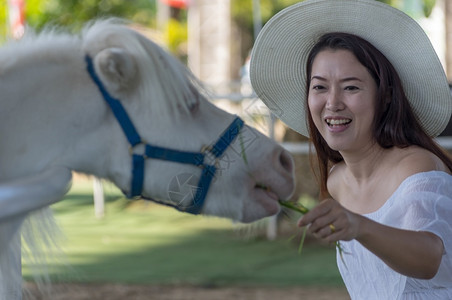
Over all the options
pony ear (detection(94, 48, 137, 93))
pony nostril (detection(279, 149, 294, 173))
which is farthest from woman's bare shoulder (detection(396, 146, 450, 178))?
pony ear (detection(94, 48, 137, 93))

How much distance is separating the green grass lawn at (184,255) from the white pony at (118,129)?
8.28ft

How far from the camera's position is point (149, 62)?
202cm

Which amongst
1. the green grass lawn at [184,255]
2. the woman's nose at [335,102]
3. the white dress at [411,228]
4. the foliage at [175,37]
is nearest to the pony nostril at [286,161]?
the white dress at [411,228]

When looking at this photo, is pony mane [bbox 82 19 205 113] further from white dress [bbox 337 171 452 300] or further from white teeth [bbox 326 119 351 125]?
white dress [bbox 337 171 452 300]

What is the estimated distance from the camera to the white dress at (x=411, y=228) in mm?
1753

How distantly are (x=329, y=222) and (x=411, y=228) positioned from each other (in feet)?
1.39

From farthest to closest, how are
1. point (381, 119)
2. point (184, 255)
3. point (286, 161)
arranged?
point (184, 255) < point (286, 161) < point (381, 119)

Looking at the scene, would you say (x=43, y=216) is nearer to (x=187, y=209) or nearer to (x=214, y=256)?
(x=187, y=209)

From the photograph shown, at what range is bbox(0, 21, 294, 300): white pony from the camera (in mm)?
1835

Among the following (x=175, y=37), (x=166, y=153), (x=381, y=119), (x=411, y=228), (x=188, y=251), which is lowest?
(x=188, y=251)

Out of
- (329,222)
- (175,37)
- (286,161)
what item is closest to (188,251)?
(286,161)

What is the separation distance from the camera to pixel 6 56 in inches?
74.2

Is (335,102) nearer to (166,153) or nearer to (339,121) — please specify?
(339,121)

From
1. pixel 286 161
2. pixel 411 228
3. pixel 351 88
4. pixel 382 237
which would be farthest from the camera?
pixel 286 161
